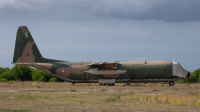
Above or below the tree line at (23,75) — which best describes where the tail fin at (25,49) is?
above

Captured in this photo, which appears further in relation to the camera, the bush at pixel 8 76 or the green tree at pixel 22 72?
the bush at pixel 8 76

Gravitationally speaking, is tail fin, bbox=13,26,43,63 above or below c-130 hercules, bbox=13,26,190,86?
above

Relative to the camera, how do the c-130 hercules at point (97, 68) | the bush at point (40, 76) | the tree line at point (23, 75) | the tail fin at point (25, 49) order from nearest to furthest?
the c-130 hercules at point (97, 68) → the tail fin at point (25, 49) → the bush at point (40, 76) → the tree line at point (23, 75)

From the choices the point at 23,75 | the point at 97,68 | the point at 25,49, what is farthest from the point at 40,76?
the point at 97,68

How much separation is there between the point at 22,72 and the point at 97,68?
34767 mm

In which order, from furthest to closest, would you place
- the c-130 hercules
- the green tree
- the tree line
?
1. the green tree
2. the tree line
3. the c-130 hercules

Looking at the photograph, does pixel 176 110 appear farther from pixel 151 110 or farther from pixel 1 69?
pixel 1 69

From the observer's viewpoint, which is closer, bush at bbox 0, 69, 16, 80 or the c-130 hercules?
the c-130 hercules

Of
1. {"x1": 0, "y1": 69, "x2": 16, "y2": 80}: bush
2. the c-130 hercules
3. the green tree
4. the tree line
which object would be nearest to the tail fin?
the c-130 hercules

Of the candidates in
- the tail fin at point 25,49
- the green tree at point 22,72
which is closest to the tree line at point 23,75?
the green tree at point 22,72

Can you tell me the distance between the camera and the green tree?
83500 mm

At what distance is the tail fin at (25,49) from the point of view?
55.2m

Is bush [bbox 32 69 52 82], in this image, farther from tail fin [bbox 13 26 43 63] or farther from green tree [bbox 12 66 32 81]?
tail fin [bbox 13 26 43 63]

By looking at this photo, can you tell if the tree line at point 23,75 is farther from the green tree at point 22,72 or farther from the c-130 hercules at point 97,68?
the c-130 hercules at point 97,68
